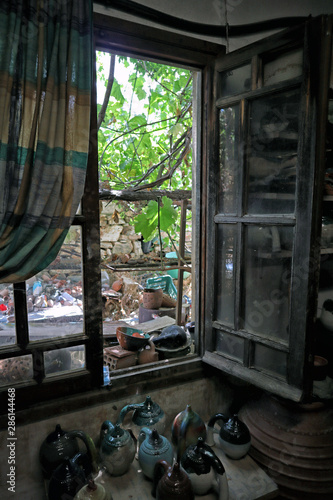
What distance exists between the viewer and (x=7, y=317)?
1.49 m

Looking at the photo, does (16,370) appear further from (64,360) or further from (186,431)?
(186,431)

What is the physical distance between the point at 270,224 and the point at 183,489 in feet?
4.01

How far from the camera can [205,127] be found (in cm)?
187

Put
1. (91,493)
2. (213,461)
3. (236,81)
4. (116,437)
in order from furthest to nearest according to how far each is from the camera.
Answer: (236,81), (116,437), (213,461), (91,493)

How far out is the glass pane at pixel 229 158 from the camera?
170cm

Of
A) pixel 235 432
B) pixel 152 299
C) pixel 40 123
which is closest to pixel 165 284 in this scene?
pixel 152 299

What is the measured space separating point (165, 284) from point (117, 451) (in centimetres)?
323

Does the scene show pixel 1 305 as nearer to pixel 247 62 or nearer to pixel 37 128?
pixel 37 128

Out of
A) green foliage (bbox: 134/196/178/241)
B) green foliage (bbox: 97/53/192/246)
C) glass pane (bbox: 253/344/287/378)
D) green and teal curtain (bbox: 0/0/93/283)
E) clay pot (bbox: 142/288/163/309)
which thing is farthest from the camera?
clay pot (bbox: 142/288/163/309)

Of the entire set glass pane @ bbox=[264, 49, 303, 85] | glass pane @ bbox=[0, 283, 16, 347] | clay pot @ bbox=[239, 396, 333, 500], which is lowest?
clay pot @ bbox=[239, 396, 333, 500]

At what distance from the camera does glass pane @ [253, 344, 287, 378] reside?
158 cm

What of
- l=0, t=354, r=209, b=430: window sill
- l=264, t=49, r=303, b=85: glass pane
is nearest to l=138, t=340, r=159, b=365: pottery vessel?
l=0, t=354, r=209, b=430: window sill

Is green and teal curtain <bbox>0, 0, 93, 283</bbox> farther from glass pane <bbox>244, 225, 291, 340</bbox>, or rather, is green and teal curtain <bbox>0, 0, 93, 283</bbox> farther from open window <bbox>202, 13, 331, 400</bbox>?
glass pane <bbox>244, 225, 291, 340</bbox>
